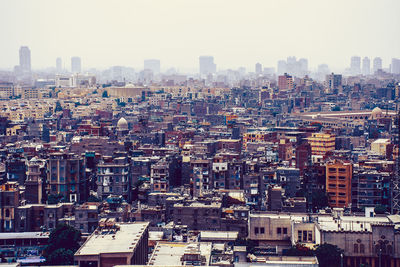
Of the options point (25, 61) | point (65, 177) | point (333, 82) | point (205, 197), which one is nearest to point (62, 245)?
point (205, 197)

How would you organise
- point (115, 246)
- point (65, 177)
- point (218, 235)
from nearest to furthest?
1. point (115, 246)
2. point (218, 235)
3. point (65, 177)

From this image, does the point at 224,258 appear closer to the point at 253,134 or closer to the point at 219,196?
the point at 219,196

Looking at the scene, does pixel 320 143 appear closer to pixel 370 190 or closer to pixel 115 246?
pixel 370 190

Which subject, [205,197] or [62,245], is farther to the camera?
[205,197]

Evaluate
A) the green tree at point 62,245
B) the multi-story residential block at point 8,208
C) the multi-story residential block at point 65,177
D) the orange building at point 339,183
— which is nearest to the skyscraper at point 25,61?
the multi-story residential block at point 65,177

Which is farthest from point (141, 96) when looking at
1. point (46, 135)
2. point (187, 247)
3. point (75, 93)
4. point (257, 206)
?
point (187, 247)

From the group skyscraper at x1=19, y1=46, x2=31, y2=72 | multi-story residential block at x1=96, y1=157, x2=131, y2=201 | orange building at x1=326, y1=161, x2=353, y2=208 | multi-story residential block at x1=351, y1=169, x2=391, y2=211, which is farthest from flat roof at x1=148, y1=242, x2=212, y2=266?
skyscraper at x1=19, y1=46, x2=31, y2=72

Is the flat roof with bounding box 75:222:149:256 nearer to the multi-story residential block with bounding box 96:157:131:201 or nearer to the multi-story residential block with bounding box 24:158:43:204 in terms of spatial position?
the multi-story residential block with bounding box 96:157:131:201
